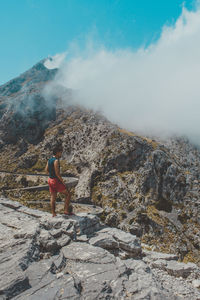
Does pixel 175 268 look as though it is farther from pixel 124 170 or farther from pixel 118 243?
pixel 124 170

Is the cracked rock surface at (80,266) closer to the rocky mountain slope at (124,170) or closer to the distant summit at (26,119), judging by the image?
the rocky mountain slope at (124,170)

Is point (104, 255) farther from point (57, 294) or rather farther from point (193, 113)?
point (193, 113)

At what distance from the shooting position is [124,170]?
9562 cm

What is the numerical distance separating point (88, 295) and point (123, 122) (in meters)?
138

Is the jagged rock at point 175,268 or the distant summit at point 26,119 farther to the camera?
the distant summit at point 26,119

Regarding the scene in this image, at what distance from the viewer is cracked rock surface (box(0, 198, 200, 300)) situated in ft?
20.9

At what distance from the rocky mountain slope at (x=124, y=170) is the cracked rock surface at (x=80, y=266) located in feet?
104

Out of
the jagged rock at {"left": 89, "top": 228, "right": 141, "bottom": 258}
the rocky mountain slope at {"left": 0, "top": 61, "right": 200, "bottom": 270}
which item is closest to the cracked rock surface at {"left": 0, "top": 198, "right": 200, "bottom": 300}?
the jagged rock at {"left": 89, "top": 228, "right": 141, "bottom": 258}

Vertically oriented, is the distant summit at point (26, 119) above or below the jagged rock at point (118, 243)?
above

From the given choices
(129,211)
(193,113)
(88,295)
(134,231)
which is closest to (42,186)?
(129,211)

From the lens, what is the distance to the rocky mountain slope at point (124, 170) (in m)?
69.4

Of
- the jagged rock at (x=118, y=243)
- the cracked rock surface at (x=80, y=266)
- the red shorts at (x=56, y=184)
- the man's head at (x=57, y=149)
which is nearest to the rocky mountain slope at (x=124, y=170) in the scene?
the jagged rock at (x=118, y=243)

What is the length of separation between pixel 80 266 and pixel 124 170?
291 feet

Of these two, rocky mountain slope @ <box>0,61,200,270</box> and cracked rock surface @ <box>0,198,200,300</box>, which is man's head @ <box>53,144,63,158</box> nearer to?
cracked rock surface @ <box>0,198,200,300</box>
